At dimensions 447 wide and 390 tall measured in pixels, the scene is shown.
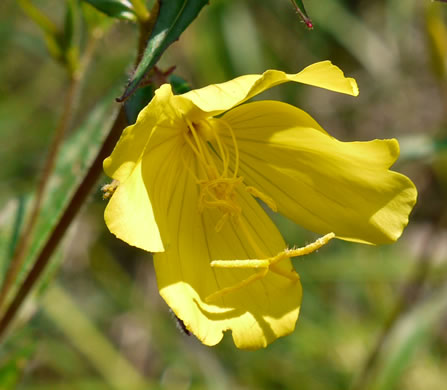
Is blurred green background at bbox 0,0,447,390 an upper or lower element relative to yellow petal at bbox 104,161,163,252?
lower

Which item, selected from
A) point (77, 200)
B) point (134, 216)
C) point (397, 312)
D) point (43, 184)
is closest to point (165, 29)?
point (134, 216)

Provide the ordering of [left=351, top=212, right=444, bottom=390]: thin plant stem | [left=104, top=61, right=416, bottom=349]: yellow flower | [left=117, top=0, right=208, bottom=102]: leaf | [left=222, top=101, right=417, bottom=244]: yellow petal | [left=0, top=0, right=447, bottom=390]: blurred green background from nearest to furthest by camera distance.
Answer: [left=117, top=0, right=208, bottom=102]: leaf
[left=104, top=61, right=416, bottom=349]: yellow flower
[left=222, top=101, right=417, bottom=244]: yellow petal
[left=351, top=212, right=444, bottom=390]: thin plant stem
[left=0, top=0, right=447, bottom=390]: blurred green background

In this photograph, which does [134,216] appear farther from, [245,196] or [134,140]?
[245,196]

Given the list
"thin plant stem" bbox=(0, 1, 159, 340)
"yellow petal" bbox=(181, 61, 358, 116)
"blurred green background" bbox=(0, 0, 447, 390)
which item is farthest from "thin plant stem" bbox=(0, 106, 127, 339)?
"blurred green background" bbox=(0, 0, 447, 390)

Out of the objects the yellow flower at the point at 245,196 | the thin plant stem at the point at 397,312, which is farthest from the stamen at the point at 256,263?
the thin plant stem at the point at 397,312

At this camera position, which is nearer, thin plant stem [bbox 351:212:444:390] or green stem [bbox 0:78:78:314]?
green stem [bbox 0:78:78:314]

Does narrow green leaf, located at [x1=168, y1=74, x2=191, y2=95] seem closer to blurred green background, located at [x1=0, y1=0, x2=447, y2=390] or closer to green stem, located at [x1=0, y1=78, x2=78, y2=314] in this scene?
green stem, located at [x1=0, y1=78, x2=78, y2=314]
